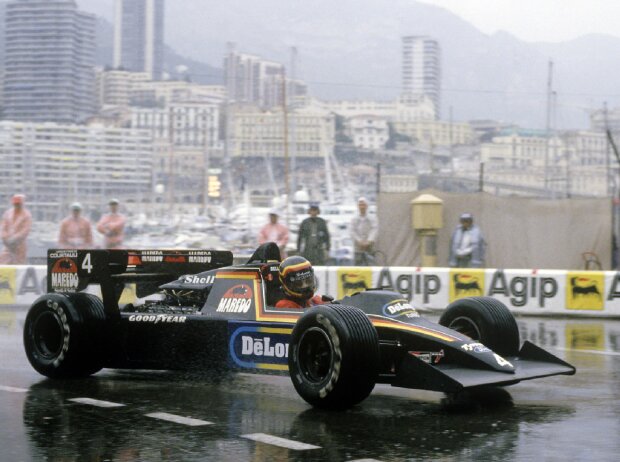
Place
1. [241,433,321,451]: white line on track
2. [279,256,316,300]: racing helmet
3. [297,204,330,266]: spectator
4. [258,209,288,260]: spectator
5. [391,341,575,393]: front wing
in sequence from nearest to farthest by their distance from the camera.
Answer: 1. [241,433,321,451]: white line on track
2. [391,341,575,393]: front wing
3. [279,256,316,300]: racing helmet
4. [297,204,330,266]: spectator
5. [258,209,288,260]: spectator

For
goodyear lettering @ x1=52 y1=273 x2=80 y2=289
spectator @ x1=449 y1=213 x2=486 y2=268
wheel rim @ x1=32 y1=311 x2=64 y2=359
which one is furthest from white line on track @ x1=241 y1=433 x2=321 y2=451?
spectator @ x1=449 y1=213 x2=486 y2=268

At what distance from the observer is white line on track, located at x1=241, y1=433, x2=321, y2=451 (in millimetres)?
7469

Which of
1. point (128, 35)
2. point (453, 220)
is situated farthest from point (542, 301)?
point (128, 35)

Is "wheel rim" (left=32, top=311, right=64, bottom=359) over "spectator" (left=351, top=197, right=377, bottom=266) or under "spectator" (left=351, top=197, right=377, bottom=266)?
under

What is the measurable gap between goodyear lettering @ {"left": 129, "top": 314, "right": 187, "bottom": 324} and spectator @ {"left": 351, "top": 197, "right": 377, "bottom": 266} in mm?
11763

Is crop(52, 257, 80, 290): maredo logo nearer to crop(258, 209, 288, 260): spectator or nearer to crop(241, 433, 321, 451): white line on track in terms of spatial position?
crop(241, 433, 321, 451): white line on track

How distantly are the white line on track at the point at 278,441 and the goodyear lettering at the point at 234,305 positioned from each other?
7.52ft

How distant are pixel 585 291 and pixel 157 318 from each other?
391 inches

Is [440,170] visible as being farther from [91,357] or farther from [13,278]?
[91,357]

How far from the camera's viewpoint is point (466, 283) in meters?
19.3

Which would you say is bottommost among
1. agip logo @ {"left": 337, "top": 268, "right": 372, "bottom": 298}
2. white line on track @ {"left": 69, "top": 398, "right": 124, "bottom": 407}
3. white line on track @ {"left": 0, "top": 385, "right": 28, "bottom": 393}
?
white line on track @ {"left": 0, "top": 385, "right": 28, "bottom": 393}

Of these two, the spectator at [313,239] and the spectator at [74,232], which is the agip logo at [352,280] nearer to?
the spectator at [313,239]

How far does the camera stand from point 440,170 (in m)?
126

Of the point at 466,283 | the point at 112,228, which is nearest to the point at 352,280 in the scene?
the point at 466,283
